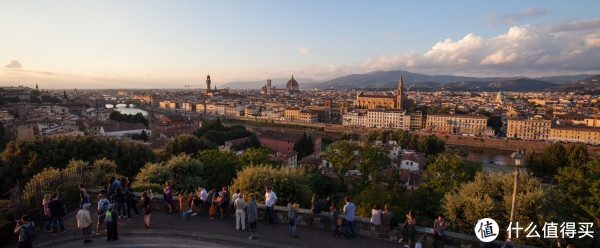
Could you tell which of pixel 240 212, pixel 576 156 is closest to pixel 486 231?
pixel 240 212

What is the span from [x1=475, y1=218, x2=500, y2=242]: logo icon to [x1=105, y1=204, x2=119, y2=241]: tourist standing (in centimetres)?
554

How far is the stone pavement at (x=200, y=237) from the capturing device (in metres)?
5.04

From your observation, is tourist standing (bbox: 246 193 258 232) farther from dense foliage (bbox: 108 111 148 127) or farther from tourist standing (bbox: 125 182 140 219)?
dense foliage (bbox: 108 111 148 127)

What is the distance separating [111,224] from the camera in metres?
5.01

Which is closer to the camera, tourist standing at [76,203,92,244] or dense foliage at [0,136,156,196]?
tourist standing at [76,203,92,244]

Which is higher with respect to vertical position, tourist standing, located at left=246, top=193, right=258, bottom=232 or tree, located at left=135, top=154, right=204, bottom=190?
tourist standing, located at left=246, top=193, right=258, bottom=232

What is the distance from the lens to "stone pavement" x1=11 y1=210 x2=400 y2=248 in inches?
198

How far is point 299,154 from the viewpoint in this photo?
1071 inches

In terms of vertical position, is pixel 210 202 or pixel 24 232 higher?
pixel 24 232

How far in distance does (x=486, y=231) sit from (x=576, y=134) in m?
46.5

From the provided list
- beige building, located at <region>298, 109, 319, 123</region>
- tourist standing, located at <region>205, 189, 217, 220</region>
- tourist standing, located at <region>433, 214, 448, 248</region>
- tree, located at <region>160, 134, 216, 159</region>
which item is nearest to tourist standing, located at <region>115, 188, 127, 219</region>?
tourist standing, located at <region>205, 189, 217, 220</region>

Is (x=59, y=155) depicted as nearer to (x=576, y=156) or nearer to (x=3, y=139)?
(x=3, y=139)

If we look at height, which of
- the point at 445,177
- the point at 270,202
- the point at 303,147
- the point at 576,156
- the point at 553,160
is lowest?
the point at 553,160

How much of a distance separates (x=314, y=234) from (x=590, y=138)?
47.8 meters
